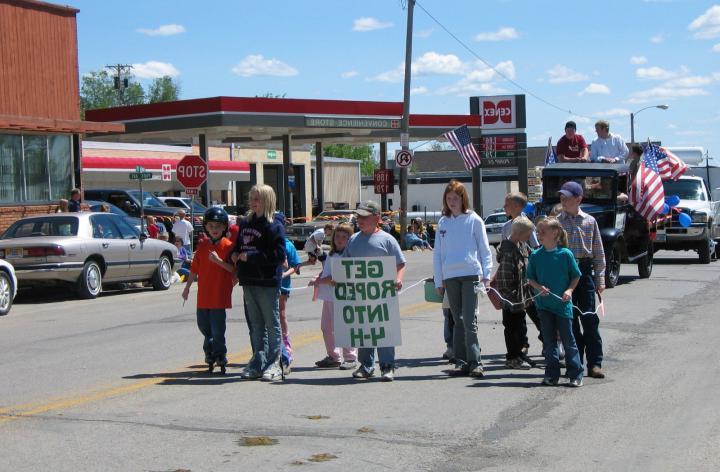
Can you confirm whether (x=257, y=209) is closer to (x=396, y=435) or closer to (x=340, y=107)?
(x=396, y=435)

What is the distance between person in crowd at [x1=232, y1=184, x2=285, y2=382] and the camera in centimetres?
967

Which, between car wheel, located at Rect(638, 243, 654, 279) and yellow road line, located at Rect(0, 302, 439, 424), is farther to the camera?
car wheel, located at Rect(638, 243, 654, 279)

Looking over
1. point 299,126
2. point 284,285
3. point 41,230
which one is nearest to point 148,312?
point 41,230

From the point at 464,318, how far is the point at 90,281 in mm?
11646

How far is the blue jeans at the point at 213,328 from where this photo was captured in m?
10.2

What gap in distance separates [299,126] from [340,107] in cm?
223

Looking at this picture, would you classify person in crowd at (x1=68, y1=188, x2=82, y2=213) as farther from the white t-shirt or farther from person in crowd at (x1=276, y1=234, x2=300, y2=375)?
person in crowd at (x1=276, y1=234, x2=300, y2=375)

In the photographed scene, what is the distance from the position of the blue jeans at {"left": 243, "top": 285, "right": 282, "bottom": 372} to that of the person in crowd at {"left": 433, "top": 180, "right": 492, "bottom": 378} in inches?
60.4

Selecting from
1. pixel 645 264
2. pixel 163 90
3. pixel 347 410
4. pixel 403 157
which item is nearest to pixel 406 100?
pixel 403 157

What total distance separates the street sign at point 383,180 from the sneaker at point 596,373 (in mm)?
33645

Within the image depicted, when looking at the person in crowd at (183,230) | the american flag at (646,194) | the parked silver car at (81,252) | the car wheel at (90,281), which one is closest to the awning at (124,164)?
the person in crowd at (183,230)

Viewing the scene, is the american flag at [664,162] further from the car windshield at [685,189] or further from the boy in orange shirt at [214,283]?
the boy in orange shirt at [214,283]

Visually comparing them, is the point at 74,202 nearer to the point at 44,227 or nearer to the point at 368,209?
the point at 44,227

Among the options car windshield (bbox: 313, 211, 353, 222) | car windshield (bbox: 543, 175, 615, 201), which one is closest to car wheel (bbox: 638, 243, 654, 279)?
car windshield (bbox: 543, 175, 615, 201)
